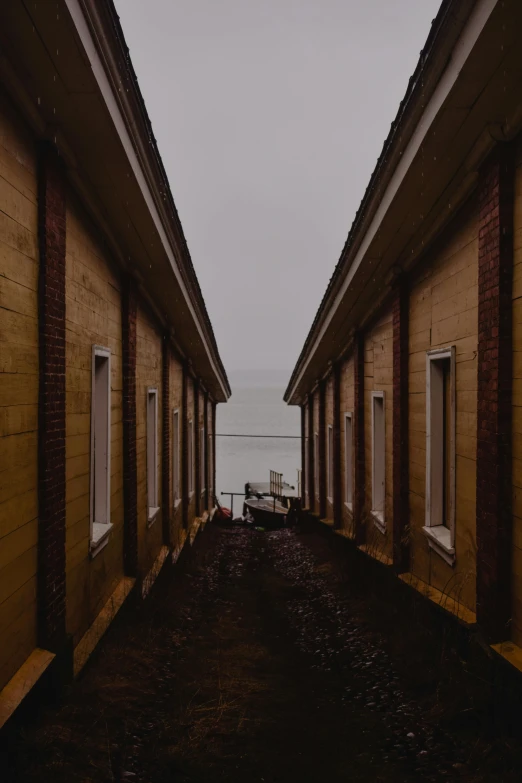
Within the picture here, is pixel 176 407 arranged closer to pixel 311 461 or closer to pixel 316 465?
pixel 316 465

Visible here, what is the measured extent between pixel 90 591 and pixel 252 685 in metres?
1.62

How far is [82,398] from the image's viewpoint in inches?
204

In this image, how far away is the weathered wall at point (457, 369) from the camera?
16.1 ft

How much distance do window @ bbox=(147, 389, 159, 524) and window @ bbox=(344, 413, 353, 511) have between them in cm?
409

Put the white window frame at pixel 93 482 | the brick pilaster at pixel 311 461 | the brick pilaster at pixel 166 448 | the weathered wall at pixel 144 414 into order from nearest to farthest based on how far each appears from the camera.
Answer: the white window frame at pixel 93 482 < the weathered wall at pixel 144 414 < the brick pilaster at pixel 166 448 < the brick pilaster at pixel 311 461

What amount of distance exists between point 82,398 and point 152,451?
4.20m

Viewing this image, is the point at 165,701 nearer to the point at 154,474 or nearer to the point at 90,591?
the point at 90,591

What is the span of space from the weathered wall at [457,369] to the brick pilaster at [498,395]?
52cm

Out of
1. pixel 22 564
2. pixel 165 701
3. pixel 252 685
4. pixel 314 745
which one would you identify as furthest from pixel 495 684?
pixel 22 564

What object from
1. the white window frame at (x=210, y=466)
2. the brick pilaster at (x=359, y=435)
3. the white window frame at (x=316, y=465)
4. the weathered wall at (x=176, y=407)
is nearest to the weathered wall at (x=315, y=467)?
the white window frame at (x=316, y=465)

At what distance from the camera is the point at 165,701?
467cm

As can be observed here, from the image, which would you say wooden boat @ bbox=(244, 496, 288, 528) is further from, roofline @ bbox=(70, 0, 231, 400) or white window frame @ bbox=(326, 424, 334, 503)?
roofline @ bbox=(70, 0, 231, 400)

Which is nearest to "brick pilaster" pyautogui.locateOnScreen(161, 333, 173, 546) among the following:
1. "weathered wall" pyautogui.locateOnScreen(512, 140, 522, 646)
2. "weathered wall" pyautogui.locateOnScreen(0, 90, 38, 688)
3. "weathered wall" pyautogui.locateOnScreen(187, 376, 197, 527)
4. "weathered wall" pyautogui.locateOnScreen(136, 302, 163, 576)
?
"weathered wall" pyautogui.locateOnScreen(136, 302, 163, 576)

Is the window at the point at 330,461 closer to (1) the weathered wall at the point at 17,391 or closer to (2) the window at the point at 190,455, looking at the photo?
(2) the window at the point at 190,455
